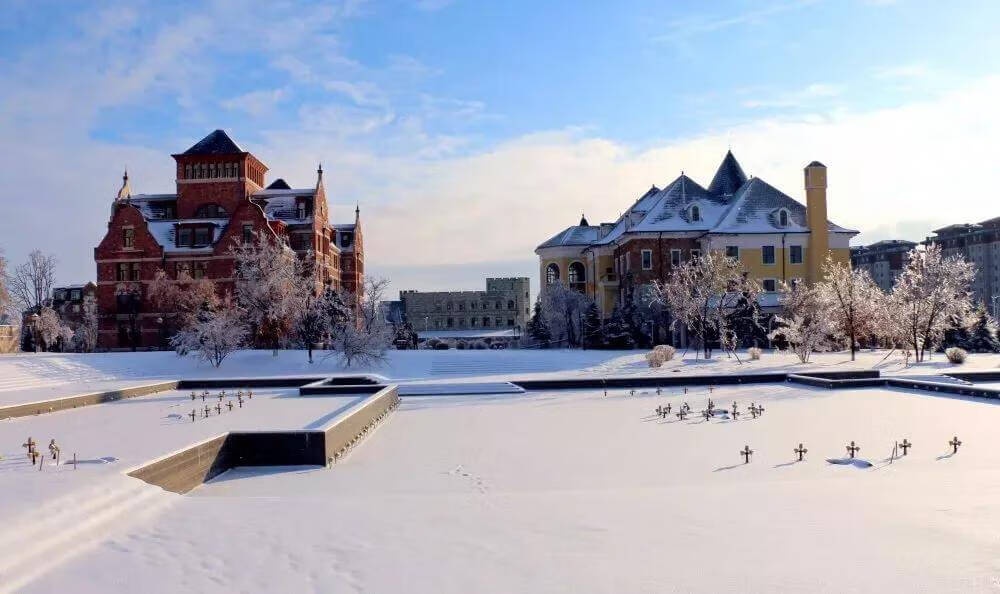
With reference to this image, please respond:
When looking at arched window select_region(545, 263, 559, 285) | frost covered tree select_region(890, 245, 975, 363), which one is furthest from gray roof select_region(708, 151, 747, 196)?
frost covered tree select_region(890, 245, 975, 363)

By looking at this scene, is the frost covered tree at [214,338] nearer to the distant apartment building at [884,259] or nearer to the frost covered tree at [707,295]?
the frost covered tree at [707,295]

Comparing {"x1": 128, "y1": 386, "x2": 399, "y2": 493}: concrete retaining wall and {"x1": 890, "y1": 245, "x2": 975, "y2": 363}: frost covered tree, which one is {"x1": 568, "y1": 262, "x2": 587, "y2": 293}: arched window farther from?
{"x1": 128, "y1": 386, "x2": 399, "y2": 493}: concrete retaining wall

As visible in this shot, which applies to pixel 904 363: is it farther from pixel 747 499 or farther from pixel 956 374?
pixel 747 499

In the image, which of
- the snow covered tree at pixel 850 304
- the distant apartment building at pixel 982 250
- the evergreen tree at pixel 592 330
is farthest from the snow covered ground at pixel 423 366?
the distant apartment building at pixel 982 250

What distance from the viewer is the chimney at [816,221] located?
4841 centimetres

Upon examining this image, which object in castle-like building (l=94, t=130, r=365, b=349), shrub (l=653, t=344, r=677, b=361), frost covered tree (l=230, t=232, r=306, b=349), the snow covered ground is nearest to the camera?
the snow covered ground

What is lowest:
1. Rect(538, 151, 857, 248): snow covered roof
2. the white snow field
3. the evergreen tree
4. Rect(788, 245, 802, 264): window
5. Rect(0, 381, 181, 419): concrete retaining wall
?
the white snow field

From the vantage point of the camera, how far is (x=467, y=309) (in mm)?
102625

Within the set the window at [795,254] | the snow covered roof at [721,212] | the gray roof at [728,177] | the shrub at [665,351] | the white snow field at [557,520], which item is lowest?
the white snow field at [557,520]

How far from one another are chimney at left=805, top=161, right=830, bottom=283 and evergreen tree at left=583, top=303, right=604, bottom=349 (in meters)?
13.5

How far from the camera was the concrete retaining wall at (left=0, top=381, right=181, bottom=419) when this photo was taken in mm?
19828

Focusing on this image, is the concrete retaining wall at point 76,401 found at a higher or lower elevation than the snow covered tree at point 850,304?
lower

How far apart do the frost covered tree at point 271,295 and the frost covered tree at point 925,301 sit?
30.3 metres

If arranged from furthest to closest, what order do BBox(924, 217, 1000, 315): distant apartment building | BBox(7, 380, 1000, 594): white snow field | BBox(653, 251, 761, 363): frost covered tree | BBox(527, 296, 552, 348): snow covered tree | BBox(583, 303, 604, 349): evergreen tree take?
1. BBox(924, 217, 1000, 315): distant apartment building
2. BBox(527, 296, 552, 348): snow covered tree
3. BBox(583, 303, 604, 349): evergreen tree
4. BBox(653, 251, 761, 363): frost covered tree
5. BBox(7, 380, 1000, 594): white snow field
